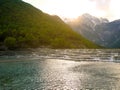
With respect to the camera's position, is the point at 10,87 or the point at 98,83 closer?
the point at 10,87

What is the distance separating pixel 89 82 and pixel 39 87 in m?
11.1

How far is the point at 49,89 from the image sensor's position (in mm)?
44625

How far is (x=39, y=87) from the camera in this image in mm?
46625

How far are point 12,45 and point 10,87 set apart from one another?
15632 centimetres

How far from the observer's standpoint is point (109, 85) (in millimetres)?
48000

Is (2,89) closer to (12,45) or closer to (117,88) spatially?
(117,88)

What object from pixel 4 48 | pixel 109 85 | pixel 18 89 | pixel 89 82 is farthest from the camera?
pixel 4 48

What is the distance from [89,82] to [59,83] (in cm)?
630

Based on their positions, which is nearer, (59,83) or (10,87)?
(10,87)

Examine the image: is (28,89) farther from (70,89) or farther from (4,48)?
(4,48)

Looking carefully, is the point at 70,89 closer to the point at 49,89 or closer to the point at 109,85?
A: the point at 49,89

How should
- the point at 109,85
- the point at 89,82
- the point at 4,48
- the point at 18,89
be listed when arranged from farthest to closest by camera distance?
1. the point at 4,48
2. the point at 89,82
3. the point at 109,85
4. the point at 18,89

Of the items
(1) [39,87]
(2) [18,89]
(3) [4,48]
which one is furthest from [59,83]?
(3) [4,48]

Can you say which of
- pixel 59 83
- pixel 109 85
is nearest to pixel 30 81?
pixel 59 83
